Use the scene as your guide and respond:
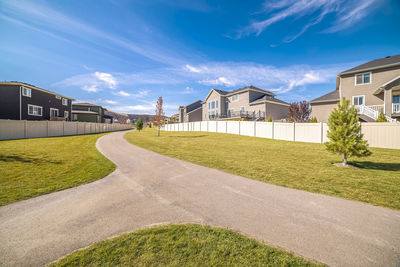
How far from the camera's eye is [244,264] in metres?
2.32

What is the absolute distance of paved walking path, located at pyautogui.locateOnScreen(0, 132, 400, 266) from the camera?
264 cm

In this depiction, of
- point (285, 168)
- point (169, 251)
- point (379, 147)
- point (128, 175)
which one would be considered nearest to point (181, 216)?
point (169, 251)

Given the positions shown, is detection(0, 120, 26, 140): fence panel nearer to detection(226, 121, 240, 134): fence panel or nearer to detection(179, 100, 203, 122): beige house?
detection(226, 121, 240, 134): fence panel

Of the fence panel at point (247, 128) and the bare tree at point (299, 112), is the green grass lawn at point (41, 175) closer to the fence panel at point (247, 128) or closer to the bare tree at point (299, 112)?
the fence panel at point (247, 128)

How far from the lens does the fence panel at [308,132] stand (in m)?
16.2

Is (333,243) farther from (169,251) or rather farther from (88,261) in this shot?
(88,261)

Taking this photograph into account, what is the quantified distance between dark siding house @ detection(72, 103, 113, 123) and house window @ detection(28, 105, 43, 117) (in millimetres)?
12945

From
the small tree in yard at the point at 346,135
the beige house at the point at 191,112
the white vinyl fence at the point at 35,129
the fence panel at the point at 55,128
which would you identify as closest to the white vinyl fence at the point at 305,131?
the small tree in yard at the point at 346,135

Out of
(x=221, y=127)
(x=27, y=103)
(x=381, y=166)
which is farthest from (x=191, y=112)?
(x=381, y=166)

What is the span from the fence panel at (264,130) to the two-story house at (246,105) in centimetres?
1091

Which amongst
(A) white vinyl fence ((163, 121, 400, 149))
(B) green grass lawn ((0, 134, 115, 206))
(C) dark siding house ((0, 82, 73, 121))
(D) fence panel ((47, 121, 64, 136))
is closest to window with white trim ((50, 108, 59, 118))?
(C) dark siding house ((0, 82, 73, 121))

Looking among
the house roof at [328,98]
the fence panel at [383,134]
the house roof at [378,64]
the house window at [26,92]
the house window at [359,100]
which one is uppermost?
the house roof at [378,64]

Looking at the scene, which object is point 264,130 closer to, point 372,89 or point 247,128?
point 247,128

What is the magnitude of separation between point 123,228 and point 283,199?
13.9ft
